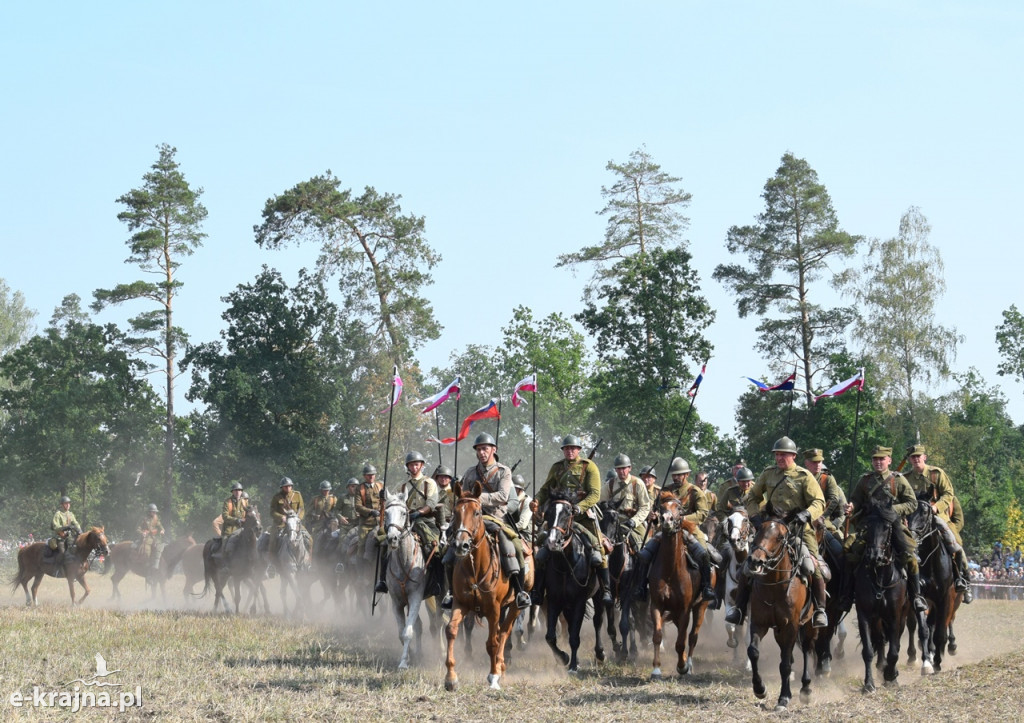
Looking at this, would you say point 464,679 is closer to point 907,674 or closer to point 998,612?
point 907,674

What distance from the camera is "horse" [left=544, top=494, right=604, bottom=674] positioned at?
648 inches

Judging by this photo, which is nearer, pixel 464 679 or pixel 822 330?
pixel 464 679

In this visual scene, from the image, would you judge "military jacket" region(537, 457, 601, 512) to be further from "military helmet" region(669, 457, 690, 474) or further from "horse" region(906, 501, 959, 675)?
"horse" region(906, 501, 959, 675)

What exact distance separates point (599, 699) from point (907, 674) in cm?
513

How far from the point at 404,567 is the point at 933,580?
24.2 feet

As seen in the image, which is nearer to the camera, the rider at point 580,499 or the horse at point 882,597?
the horse at point 882,597

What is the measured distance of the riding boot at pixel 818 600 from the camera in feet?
47.2

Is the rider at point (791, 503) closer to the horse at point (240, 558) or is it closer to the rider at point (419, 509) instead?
the rider at point (419, 509)

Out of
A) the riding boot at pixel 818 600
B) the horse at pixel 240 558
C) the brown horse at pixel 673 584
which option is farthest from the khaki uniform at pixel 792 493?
the horse at pixel 240 558

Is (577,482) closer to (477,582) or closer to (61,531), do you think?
(477,582)

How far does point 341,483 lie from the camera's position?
187 ft

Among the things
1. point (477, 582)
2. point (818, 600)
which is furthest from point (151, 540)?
point (818, 600)

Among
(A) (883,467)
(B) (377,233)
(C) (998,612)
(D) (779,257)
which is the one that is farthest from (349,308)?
(A) (883,467)

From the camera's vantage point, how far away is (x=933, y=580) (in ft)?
56.1
